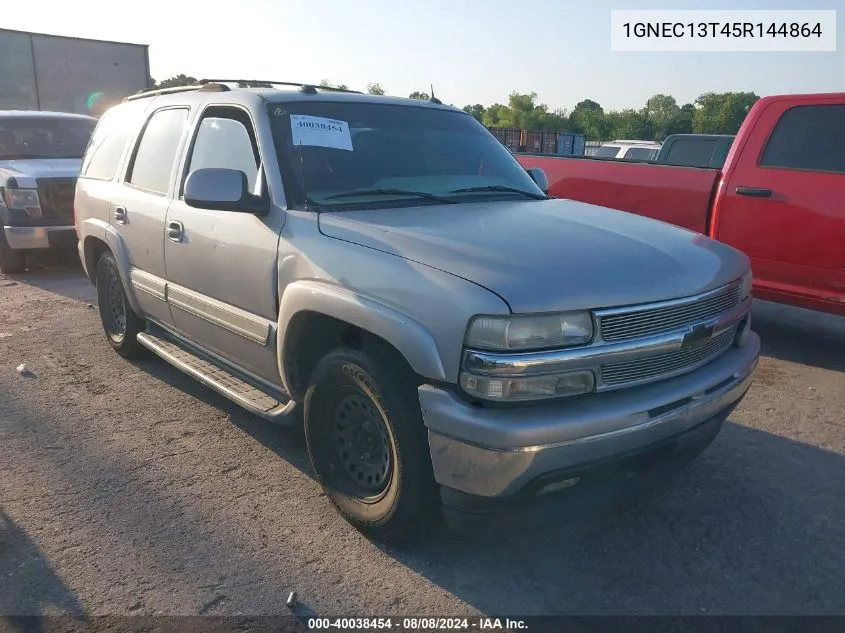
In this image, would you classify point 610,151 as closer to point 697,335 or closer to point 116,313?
point 116,313

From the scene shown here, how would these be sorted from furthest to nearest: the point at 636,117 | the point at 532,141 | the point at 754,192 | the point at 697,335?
the point at 636,117, the point at 532,141, the point at 754,192, the point at 697,335

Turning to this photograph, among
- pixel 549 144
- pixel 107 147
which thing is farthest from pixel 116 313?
pixel 549 144

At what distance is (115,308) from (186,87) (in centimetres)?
184

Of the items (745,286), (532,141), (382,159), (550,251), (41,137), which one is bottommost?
(745,286)

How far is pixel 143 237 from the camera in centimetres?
427

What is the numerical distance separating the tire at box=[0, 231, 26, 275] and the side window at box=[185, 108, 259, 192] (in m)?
5.47

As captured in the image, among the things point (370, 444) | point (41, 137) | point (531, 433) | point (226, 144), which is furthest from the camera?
point (41, 137)

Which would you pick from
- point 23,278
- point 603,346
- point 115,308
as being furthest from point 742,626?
point 23,278

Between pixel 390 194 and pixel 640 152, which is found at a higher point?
pixel 640 152

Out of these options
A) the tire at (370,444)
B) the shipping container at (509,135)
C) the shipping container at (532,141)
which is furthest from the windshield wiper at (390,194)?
the shipping container at (509,135)

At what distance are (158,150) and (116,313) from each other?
1531 millimetres

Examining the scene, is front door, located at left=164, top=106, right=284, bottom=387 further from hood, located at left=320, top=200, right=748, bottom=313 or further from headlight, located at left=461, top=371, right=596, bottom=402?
headlight, located at left=461, top=371, right=596, bottom=402

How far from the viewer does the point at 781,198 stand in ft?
17.0

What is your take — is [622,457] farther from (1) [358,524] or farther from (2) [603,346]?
(1) [358,524]
